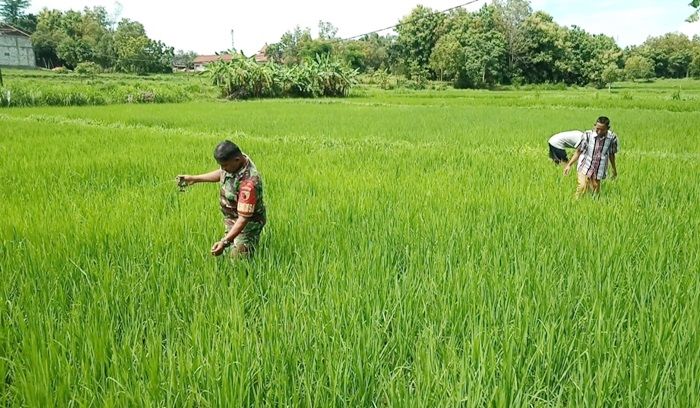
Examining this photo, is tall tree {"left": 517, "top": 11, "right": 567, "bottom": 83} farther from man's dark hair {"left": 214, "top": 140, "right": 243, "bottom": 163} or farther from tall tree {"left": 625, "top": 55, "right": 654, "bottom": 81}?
man's dark hair {"left": 214, "top": 140, "right": 243, "bottom": 163}

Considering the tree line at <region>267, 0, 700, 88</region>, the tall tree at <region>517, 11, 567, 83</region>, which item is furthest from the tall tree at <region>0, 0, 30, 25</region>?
the tall tree at <region>517, 11, 567, 83</region>

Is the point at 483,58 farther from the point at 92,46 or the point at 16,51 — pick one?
the point at 16,51

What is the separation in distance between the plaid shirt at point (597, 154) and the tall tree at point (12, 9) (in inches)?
2994

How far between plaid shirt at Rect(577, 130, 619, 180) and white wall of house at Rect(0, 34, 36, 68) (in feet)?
164

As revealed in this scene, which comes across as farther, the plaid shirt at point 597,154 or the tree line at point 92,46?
the tree line at point 92,46

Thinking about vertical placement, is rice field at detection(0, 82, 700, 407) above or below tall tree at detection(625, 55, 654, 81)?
below

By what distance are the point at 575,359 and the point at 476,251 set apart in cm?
123

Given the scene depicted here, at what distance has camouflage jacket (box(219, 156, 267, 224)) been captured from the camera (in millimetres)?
2318

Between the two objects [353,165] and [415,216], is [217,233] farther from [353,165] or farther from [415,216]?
[353,165]

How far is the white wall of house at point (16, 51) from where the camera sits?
1661 inches

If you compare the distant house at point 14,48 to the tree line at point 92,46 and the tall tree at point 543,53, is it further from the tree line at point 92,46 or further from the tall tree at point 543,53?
the tall tree at point 543,53

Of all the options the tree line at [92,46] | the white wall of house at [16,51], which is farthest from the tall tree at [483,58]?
the white wall of house at [16,51]

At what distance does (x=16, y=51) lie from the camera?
43125 millimetres

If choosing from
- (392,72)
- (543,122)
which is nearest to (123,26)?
(392,72)
